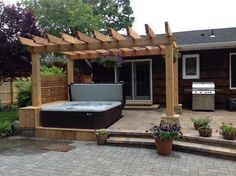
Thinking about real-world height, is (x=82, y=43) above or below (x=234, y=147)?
above

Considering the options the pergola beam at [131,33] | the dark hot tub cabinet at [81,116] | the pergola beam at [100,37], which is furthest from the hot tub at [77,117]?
the pergola beam at [131,33]

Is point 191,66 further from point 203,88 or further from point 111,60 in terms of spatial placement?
point 111,60

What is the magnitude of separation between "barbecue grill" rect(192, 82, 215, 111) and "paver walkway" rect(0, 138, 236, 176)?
182 inches

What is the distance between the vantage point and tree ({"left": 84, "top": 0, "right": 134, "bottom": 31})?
945 inches

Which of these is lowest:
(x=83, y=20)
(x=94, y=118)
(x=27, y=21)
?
(x=94, y=118)

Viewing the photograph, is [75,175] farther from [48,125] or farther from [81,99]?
[81,99]

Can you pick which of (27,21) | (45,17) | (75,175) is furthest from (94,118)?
(45,17)

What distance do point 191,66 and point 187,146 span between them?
562 cm

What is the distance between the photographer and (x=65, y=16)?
16781mm

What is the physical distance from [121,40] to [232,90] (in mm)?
5600

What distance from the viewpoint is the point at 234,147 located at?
557cm

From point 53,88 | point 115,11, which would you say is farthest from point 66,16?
point 53,88

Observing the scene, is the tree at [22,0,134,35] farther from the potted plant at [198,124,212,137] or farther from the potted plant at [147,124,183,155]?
the potted plant at [147,124,183,155]

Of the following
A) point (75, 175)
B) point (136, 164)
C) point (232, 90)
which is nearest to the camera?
A: point (75, 175)
